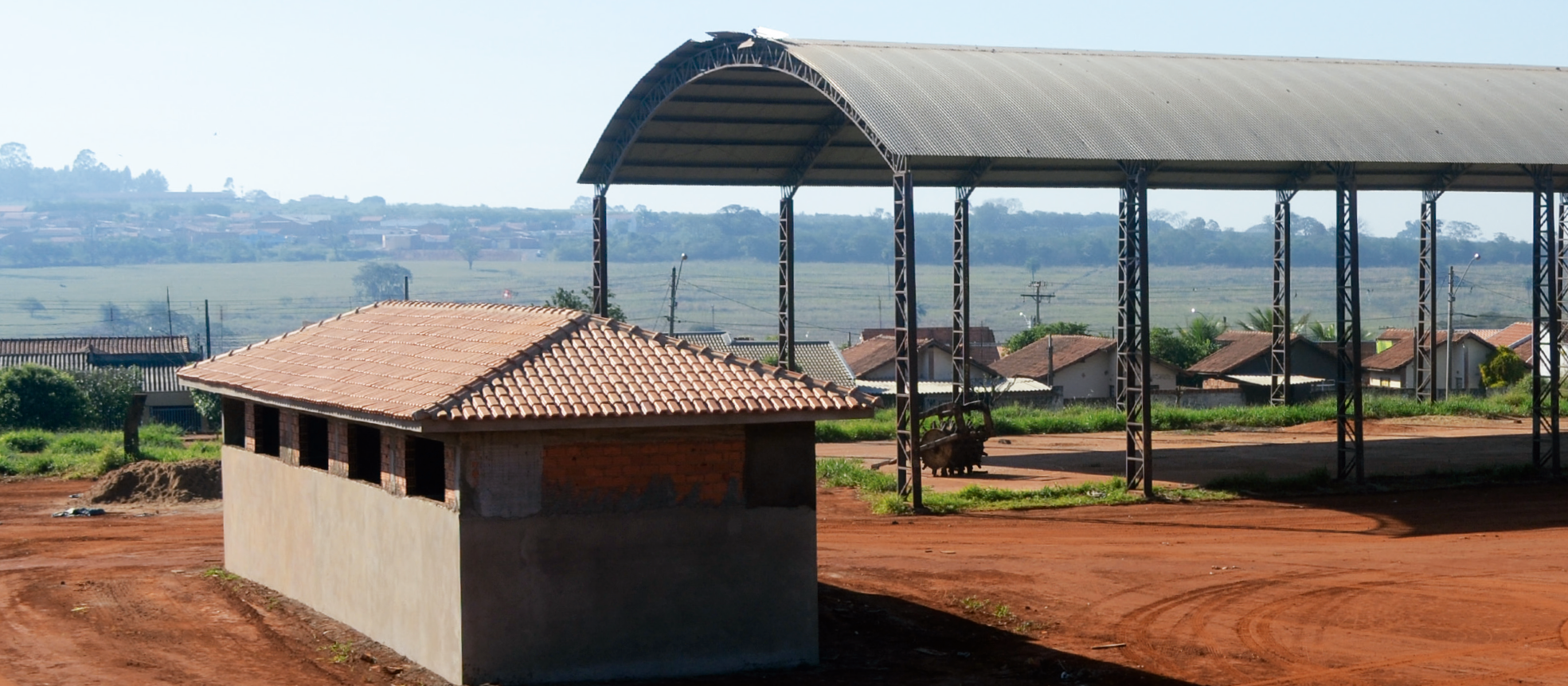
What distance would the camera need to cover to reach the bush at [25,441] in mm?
38469

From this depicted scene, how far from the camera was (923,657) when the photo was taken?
1598 cm

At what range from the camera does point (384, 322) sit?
1964 centimetres

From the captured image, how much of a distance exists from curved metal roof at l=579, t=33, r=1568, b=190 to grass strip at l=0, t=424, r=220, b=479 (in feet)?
37.7

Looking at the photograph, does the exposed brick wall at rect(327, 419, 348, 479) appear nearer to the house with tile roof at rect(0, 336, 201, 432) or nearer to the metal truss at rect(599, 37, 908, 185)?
the metal truss at rect(599, 37, 908, 185)

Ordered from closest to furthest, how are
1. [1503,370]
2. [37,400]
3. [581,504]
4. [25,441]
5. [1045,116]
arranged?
[581,504] < [1045,116] < [25,441] < [37,400] < [1503,370]

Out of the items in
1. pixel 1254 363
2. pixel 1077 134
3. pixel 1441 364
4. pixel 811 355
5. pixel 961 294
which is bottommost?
pixel 1441 364

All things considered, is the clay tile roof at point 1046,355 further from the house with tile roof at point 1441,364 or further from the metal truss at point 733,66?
the metal truss at point 733,66

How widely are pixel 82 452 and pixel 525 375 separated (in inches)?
1066

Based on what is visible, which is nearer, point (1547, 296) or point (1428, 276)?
point (1547, 296)

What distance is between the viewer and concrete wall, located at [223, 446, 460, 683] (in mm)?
14406

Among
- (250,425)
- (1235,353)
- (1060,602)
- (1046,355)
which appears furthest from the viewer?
(1046,355)

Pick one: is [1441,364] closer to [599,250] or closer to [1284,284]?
[1284,284]

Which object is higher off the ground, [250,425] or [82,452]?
[250,425]

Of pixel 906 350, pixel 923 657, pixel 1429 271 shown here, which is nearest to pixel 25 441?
pixel 906 350
